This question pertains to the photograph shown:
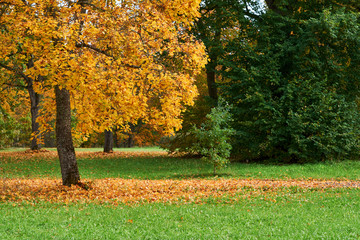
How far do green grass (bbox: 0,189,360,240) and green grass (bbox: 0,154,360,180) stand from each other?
5.43 meters

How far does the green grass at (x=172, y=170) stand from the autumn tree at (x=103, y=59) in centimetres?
509

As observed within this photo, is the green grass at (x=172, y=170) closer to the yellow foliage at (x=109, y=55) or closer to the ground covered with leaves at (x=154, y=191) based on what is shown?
the ground covered with leaves at (x=154, y=191)

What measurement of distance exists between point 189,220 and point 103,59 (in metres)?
4.70

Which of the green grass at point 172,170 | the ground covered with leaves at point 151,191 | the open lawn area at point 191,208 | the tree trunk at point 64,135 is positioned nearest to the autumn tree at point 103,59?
the tree trunk at point 64,135

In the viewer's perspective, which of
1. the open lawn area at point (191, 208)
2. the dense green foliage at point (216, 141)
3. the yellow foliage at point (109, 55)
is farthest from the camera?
the dense green foliage at point (216, 141)

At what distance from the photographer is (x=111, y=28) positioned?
9305mm

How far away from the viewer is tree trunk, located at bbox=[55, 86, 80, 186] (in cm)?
1056

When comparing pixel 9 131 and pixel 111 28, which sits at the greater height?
pixel 111 28

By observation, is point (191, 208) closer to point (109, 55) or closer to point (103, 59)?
point (103, 59)

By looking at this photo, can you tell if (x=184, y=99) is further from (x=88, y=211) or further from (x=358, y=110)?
(x=358, y=110)

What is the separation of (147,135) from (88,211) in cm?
3162

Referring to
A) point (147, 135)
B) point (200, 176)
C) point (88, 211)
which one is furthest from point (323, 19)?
point (147, 135)

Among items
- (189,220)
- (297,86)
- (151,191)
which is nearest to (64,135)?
(151,191)

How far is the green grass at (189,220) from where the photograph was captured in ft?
20.9
